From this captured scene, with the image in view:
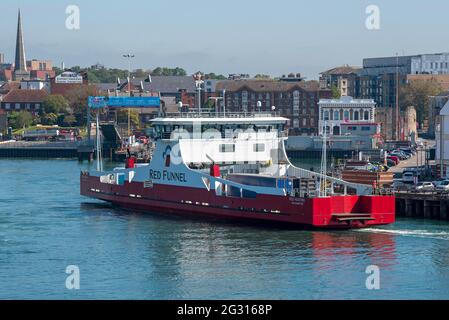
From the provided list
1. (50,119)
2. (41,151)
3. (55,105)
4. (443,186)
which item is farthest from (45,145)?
(443,186)

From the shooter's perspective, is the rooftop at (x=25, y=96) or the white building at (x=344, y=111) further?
the rooftop at (x=25, y=96)

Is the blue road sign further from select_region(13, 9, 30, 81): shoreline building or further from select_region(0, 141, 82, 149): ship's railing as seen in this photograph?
select_region(13, 9, 30, 81): shoreline building

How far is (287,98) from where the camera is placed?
4262 inches

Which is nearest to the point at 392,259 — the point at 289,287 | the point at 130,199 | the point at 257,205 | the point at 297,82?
the point at 289,287

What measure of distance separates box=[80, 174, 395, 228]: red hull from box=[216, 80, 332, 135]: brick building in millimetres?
61374

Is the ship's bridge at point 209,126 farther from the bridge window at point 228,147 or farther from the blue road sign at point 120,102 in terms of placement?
the blue road sign at point 120,102

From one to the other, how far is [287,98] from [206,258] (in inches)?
2926

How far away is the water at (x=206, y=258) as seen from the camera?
98.7 ft

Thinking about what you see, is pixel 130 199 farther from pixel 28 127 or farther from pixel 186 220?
pixel 28 127

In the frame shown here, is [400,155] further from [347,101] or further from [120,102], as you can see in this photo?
[120,102]

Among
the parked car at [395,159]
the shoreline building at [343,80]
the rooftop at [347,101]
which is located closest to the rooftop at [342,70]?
the shoreline building at [343,80]

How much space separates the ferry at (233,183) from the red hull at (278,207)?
0.04 metres

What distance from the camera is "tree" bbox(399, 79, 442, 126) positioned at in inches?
4496
